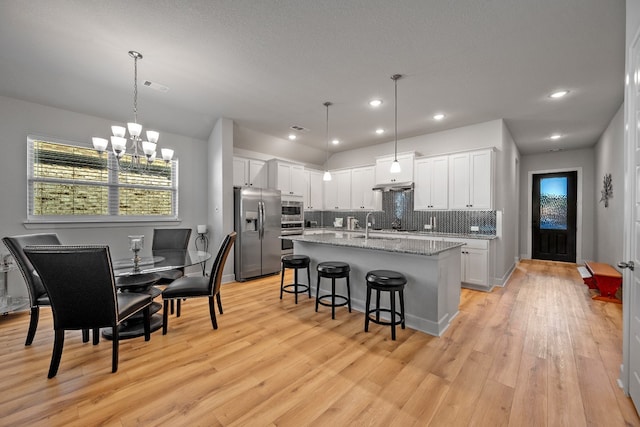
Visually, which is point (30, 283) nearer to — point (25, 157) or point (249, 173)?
point (25, 157)

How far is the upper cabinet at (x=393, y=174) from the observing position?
5.38 m

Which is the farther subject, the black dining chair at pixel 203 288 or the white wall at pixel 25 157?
the white wall at pixel 25 157

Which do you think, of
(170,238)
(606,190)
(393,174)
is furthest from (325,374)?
(606,190)

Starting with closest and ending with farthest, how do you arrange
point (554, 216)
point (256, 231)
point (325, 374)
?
point (325, 374), point (256, 231), point (554, 216)

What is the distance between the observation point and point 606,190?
4988 mm

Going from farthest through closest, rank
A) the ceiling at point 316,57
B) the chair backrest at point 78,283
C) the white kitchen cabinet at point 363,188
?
the white kitchen cabinet at point 363,188
the ceiling at point 316,57
the chair backrest at point 78,283

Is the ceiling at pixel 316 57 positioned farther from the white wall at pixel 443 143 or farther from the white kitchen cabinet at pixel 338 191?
the white kitchen cabinet at pixel 338 191

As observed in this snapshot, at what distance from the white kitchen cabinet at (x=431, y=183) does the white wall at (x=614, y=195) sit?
2394 millimetres

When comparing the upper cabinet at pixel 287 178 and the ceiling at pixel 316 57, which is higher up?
the ceiling at pixel 316 57

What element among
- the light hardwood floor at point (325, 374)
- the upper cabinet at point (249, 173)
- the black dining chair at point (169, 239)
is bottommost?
the light hardwood floor at point (325, 374)

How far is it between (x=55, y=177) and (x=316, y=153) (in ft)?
16.0

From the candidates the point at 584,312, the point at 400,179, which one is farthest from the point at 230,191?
the point at 584,312

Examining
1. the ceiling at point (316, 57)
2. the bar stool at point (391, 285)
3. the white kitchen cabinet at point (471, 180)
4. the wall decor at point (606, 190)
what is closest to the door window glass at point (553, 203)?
the wall decor at point (606, 190)

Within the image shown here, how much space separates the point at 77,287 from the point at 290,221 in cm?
407
